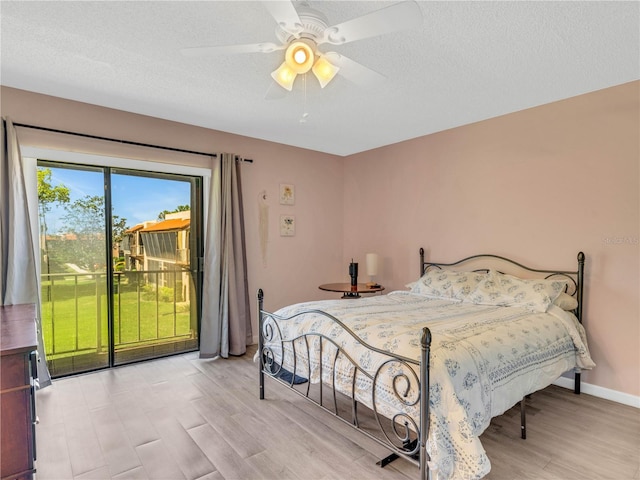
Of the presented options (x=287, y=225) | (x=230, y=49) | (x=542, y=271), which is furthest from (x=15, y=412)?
(x=542, y=271)

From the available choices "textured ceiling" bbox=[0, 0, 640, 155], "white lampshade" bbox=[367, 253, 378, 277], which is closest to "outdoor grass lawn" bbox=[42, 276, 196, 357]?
"textured ceiling" bbox=[0, 0, 640, 155]

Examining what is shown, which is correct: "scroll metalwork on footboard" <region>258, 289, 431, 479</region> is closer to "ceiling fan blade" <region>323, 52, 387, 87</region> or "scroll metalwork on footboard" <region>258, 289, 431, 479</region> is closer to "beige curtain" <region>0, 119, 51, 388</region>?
"ceiling fan blade" <region>323, 52, 387, 87</region>

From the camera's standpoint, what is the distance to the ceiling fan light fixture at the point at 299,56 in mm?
1871

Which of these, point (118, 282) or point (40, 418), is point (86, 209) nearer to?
point (118, 282)

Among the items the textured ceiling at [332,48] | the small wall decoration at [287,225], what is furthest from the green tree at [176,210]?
the small wall decoration at [287,225]

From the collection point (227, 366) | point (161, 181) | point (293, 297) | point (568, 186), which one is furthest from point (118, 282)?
point (568, 186)

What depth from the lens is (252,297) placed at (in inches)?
175

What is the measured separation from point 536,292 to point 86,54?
3.80m

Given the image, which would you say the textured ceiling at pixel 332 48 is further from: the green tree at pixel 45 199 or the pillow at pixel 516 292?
the pillow at pixel 516 292

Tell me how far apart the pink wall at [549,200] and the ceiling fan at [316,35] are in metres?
2.13

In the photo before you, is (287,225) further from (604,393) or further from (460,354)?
(604,393)

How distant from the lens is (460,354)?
6.22ft

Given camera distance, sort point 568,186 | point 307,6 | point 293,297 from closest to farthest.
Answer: point 307,6, point 568,186, point 293,297

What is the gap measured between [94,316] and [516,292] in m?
4.00
